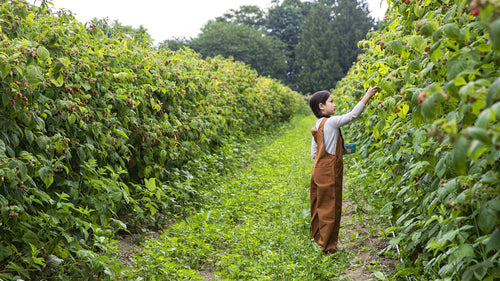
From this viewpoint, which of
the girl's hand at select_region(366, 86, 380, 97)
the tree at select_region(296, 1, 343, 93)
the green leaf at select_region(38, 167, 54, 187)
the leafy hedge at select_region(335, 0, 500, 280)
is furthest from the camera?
the tree at select_region(296, 1, 343, 93)

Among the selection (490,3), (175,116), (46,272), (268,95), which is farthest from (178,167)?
(268,95)

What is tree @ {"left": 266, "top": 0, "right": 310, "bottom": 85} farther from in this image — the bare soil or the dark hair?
the dark hair

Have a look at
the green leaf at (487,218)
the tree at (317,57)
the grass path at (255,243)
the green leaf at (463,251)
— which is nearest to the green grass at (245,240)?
the grass path at (255,243)

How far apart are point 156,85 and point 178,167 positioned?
4.37ft

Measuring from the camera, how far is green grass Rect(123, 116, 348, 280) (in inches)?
137

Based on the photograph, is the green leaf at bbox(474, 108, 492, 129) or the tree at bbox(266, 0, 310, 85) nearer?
the green leaf at bbox(474, 108, 492, 129)

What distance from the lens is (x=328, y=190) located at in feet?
12.5

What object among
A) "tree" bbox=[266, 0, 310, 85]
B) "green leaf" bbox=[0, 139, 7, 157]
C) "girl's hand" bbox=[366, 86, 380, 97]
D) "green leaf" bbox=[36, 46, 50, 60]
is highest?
"tree" bbox=[266, 0, 310, 85]

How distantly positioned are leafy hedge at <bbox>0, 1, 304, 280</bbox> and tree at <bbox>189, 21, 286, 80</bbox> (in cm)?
4107

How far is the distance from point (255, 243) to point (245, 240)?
13 centimetres

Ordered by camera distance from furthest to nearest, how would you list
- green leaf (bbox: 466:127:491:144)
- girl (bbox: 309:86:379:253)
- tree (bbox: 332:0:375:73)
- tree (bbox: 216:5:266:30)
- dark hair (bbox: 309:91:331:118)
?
1. tree (bbox: 216:5:266:30)
2. tree (bbox: 332:0:375:73)
3. dark hair (bbox: 309:91:331:118)
4. girl (bbox: 309:86:379:253)
5. green leaf (bbox: 466:127:491:144)

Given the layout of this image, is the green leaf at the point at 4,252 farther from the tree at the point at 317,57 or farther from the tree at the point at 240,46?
the tree at the point at 317,57

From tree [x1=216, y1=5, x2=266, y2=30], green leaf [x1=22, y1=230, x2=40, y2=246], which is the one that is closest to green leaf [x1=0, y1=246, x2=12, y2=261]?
green leaf [x1=22, y1=230, x2=40, y2=246]

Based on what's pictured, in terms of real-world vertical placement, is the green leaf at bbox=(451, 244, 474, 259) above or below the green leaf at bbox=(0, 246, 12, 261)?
above
